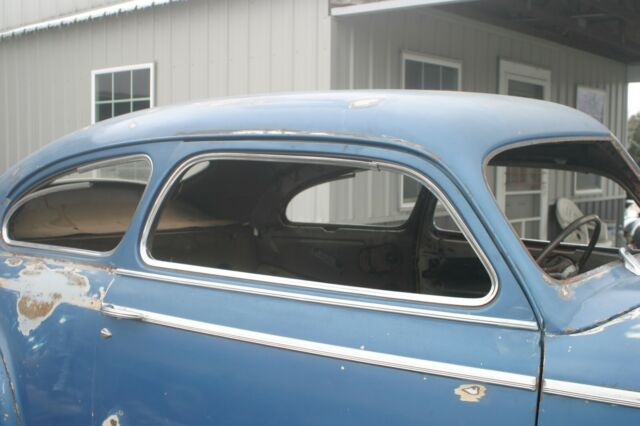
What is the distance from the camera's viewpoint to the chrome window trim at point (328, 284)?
1.77 m

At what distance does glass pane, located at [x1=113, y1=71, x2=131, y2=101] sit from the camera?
8.51 metres

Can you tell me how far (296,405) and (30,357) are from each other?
1.20 metres

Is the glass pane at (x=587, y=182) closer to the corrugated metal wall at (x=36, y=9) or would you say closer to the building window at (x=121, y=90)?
the building window at (x=121, y=90)

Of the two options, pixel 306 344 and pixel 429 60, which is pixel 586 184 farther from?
pixel 306 344

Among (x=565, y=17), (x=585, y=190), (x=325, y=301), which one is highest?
(x=565, y=17)

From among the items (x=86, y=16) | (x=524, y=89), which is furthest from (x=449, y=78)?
(x=86, y=16)

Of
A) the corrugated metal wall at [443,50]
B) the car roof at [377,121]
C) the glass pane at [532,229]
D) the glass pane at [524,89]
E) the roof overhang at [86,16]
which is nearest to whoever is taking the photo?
the car roof at [377,121]

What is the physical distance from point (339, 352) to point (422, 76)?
590 centimetres

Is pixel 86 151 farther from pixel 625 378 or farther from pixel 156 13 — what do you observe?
pixel 156 13

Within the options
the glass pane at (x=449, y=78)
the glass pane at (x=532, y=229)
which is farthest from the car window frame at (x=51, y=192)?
the glass pane at (x=532, y=229)

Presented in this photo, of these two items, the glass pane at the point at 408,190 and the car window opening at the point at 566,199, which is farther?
the glass pane at the point at 408,190

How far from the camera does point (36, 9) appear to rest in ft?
31.8

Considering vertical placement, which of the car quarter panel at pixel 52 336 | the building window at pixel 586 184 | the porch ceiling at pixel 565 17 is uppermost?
the porch ceiling at pixel 565 17

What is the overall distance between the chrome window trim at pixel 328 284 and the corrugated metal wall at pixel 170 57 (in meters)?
4.16
